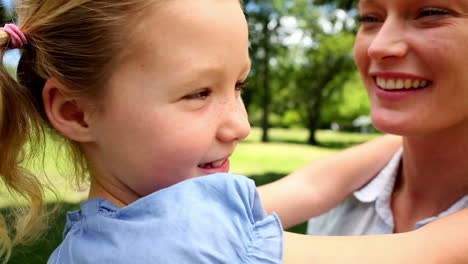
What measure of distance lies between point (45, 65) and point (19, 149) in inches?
10.7

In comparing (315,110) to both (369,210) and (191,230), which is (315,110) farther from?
(191,230)

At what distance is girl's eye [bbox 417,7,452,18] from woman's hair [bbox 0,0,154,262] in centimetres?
105

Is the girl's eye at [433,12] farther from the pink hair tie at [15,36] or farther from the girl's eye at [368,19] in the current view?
the pink hair tie at [15,36]

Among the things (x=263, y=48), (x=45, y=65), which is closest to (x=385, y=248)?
(x=45, y=65)

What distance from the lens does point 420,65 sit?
174 cm

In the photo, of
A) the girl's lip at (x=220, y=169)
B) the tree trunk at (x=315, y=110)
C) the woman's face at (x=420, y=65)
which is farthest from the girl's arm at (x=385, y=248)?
the tree trunk at (x=315, y=110)

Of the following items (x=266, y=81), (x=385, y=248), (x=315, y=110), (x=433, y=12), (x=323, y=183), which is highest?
(x=433, y=12)

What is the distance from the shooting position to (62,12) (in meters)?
1.26

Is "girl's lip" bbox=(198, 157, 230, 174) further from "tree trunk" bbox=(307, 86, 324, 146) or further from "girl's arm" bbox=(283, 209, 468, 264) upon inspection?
"tree trunk" bbox=(307, 86, 324, 146)

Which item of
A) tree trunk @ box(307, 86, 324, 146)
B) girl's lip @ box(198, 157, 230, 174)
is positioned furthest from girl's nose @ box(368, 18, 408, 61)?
tree trunk @ box(307, 86, 324, 146)

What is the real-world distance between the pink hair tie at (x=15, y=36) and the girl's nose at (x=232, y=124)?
599 mm

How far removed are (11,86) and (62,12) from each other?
251mm

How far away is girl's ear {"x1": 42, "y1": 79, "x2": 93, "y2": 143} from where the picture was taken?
1302 mm

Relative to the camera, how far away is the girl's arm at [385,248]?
3.71 feet
